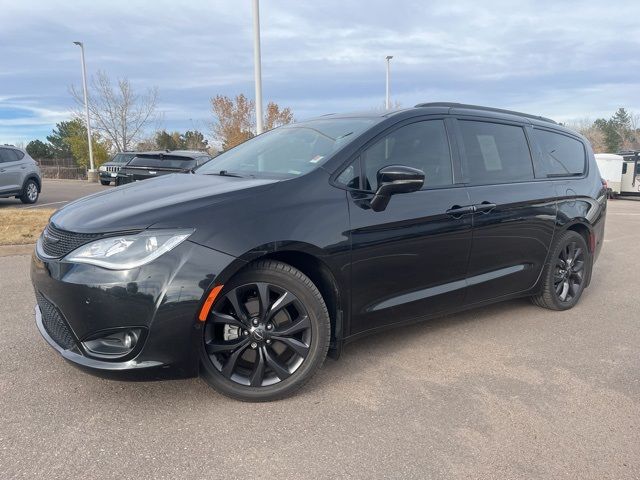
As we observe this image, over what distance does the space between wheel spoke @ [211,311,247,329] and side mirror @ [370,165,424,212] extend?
1.07m

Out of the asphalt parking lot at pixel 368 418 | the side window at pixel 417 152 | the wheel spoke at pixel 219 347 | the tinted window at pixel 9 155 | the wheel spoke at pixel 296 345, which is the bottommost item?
the asphalt parking lot at pixel 368 418

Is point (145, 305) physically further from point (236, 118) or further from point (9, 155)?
Result: point (236, 118)

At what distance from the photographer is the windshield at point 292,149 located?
3312 millimetres

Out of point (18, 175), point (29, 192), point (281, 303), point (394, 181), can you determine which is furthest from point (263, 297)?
point (29, 192)

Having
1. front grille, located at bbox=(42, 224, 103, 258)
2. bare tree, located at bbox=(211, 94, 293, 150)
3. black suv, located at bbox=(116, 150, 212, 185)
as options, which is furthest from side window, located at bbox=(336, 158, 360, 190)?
bare tree, located at bbox=(211, 94, 293, 150)

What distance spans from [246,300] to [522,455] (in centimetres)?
160

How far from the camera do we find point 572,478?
232 centimetres

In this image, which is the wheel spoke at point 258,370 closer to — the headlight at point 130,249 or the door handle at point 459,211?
the headlight at point 130,249

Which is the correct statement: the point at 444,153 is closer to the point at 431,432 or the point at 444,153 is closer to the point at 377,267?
the point at 377,267

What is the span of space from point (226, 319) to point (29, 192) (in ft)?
43.2

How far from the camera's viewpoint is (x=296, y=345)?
9.61 ft

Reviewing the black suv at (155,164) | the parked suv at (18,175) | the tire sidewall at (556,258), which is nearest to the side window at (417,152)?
the tire sidewall at (556,258)

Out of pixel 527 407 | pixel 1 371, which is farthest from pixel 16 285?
pixel 527 407

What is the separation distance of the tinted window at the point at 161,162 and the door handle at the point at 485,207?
8.95 metres
